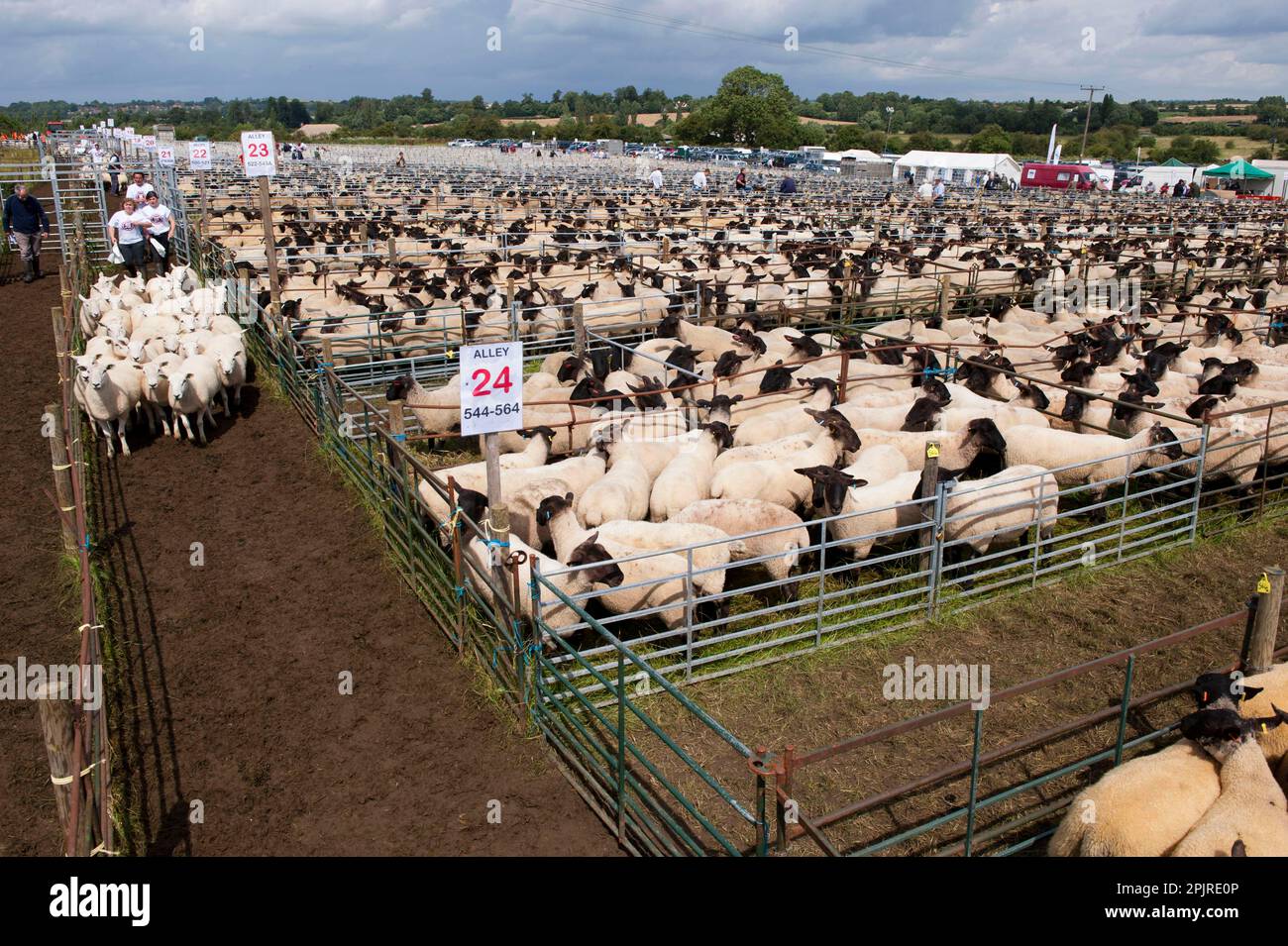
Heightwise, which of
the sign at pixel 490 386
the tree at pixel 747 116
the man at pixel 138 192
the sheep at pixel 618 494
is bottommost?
the sheep at pixel 618 494

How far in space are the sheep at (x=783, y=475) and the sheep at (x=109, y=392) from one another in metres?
7.52

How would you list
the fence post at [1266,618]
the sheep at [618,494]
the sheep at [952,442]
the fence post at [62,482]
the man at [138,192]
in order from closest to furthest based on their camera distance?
1. the fence post at [1266,618]
2. the fence post at [62,482]
3. the sheep at [618,494]
4. the sheep at [952,442]
5. the man at [138,192]

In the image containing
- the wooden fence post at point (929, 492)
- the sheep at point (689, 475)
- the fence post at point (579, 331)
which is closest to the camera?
the wooden fence post at point (929, 492)

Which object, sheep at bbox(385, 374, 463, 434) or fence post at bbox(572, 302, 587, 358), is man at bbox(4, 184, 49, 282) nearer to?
sheep at bbox(385, 374, 463, 434)

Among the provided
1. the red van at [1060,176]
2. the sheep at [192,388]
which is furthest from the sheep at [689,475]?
the red van at [1060,176]

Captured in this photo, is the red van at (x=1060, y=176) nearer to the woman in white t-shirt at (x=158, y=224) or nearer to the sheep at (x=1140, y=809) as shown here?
the woman in white t-shirt at (x=158, y=224)

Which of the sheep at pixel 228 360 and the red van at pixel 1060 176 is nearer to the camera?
the sheep at pixel 228 360

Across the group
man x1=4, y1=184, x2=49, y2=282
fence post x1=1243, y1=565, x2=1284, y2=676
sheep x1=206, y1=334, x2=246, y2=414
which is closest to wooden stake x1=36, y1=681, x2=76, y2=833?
fence post x1=1243, y1=565, x2=1284, y2=676

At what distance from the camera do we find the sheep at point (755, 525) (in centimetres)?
764

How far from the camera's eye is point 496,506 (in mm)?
6102

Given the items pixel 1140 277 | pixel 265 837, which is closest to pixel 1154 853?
pixel 265 837

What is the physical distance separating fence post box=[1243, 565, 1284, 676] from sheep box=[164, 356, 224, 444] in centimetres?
1105

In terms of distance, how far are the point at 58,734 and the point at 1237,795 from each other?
544 cm

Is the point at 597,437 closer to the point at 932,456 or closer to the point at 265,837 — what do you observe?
the point at 932,456
